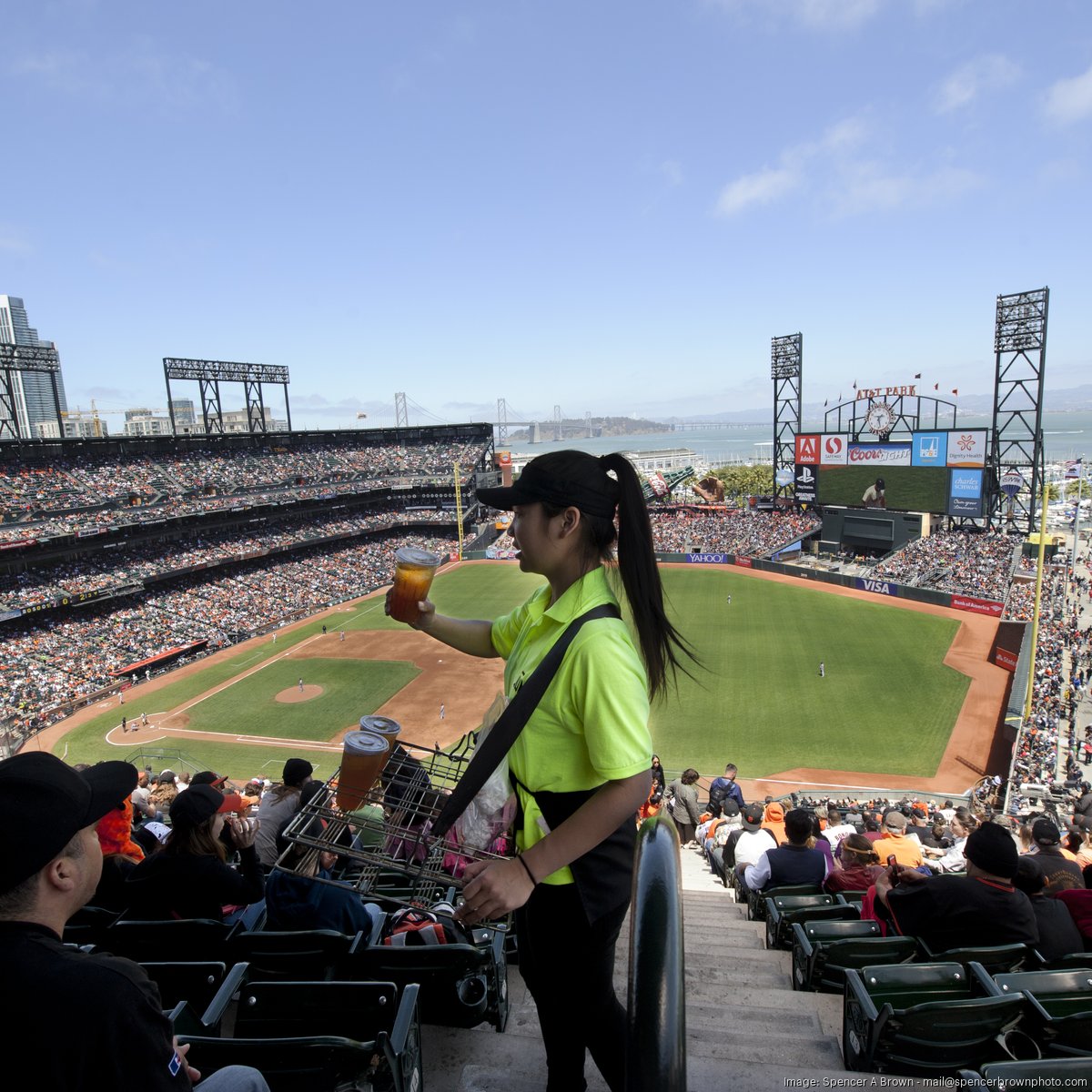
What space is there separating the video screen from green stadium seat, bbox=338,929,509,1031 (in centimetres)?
4601

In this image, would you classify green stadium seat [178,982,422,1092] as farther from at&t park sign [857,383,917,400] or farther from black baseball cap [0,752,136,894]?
at&t park sign [857,383,917,400]

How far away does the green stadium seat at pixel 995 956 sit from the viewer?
363 centimetres

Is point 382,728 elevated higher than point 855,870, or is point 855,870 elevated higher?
point 382,728

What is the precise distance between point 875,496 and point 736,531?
10.8 meters

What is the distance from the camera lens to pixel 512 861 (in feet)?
7.10

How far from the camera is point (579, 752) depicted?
Result: 7.80 ft

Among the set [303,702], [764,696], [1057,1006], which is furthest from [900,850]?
[303,702]

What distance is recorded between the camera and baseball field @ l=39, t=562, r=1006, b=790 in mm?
21328

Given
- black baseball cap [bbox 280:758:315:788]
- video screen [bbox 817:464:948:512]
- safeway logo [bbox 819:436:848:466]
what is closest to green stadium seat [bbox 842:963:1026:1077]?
black baseball cap [bbox 280:758:315:788]

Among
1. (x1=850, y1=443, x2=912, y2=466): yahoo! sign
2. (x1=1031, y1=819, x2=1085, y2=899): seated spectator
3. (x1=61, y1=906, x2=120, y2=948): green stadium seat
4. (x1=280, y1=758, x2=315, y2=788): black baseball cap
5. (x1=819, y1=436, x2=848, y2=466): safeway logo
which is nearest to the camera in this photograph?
(x1=61, y1=906, x2=120, y2=948): green stadium seat

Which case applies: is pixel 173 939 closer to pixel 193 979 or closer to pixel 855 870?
pixel 193 979

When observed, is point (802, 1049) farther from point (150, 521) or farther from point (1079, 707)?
point (150, 521)

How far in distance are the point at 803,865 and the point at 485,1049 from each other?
12.1 ft

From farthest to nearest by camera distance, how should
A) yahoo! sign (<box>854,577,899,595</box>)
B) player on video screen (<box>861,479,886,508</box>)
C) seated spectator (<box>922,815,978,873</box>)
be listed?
player on video screen (<box>861,479,886,508</box>)
yahoo! sign (<box>854,577,899,595</box>)
seated spectator (<box>922,815,978,873</box>)
